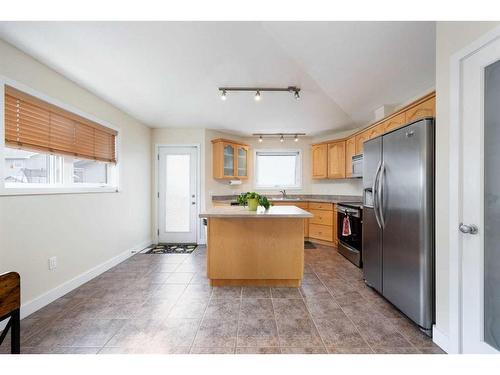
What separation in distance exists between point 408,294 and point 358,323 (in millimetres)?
493

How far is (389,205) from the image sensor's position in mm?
2012

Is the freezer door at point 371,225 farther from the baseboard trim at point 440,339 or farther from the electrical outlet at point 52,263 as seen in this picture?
the electrical outlet at point 52,263

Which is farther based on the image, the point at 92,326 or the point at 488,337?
the point at 92,326

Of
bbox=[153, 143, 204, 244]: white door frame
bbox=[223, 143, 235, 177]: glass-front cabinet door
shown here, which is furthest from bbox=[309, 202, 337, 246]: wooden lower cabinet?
bbox=[153, 143, 204, 244]: white door frame

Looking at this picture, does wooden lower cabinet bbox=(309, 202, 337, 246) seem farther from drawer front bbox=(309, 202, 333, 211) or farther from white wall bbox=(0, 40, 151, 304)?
white wall bbox=(0, 40, 151, 304)

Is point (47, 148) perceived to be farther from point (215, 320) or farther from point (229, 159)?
point (229, 159)

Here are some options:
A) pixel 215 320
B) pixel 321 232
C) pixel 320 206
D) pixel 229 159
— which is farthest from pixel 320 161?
pixel 215 320

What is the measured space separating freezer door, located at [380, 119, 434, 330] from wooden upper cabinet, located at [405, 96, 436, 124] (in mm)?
357

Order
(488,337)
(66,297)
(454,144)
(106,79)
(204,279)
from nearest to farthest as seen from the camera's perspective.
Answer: (488,337) → (454,144) → (66,297) → (106,79) → (204,279)

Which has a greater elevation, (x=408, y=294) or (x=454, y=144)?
(x=454, y=144)

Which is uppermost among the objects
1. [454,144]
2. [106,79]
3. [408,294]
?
[106,79]

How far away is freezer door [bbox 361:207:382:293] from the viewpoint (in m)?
2.23

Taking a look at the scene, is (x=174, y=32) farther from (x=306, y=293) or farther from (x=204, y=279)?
(x=306, y=293)
